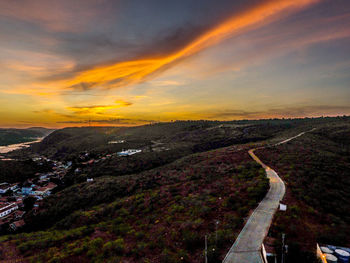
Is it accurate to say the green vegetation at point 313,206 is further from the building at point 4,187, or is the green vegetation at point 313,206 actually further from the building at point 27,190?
the building at point 4,187

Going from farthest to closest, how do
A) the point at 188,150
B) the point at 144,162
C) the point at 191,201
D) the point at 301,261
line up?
the point at 188,150
the point at 144,162
the point at 191,201
the point at 301,261

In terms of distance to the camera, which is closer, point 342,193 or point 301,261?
point 301,261

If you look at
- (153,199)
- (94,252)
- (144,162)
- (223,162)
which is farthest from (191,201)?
(144,162)

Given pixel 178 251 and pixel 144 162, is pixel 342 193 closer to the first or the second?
pixel 178 251

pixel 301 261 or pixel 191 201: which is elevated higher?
pixel 301 261

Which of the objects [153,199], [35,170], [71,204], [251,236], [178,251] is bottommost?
[35,170]

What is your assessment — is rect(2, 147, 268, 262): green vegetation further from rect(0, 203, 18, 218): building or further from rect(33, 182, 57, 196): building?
rect(33, 182, 57, 196): building
